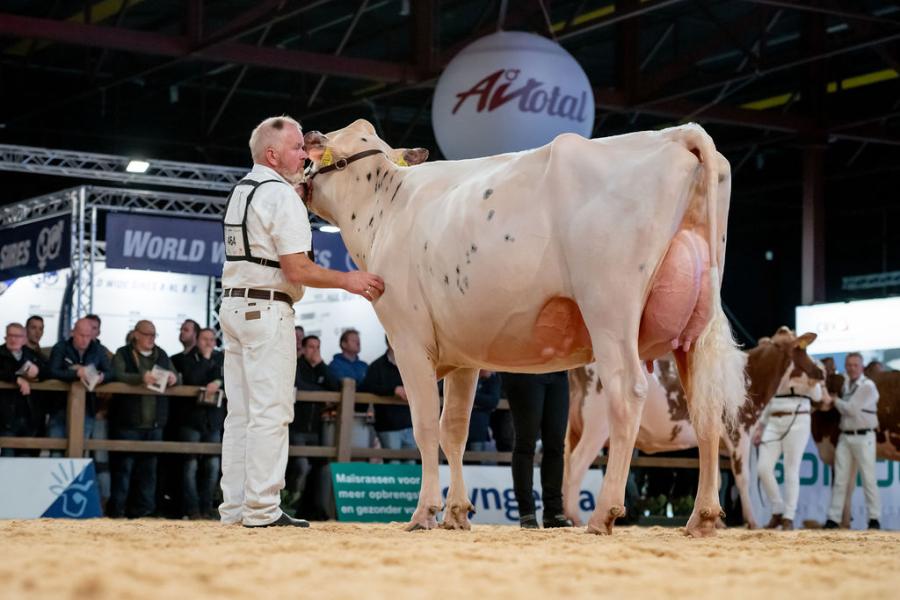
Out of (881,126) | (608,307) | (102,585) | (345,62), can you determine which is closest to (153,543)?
(102,585)

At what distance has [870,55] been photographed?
21188mm

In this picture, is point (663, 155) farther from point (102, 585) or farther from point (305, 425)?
point (305, 425)

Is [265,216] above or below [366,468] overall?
above

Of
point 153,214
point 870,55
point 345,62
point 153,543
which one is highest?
point 870,55

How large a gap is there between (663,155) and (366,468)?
20.8ft

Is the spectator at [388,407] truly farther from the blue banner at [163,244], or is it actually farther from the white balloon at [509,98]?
the white balloon at [509,98]

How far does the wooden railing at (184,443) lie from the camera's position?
10.5 meters

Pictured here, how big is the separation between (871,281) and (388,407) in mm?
16780

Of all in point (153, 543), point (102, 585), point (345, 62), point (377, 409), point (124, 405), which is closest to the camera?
point (102, 585)

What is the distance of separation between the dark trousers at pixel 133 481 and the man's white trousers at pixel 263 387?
16.8 feet

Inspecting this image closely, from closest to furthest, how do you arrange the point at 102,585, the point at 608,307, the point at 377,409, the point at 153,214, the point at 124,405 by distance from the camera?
the point at 102,585 < the point at 608,307 < the point at 124,405 < the point at 377,409 < the point at 153,214

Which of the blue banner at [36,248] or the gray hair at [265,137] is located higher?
the blue banner at [36,248]

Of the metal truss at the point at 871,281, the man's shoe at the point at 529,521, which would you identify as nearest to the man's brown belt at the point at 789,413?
A: the man's shoe at the point at 529,521

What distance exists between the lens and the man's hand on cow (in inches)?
251
